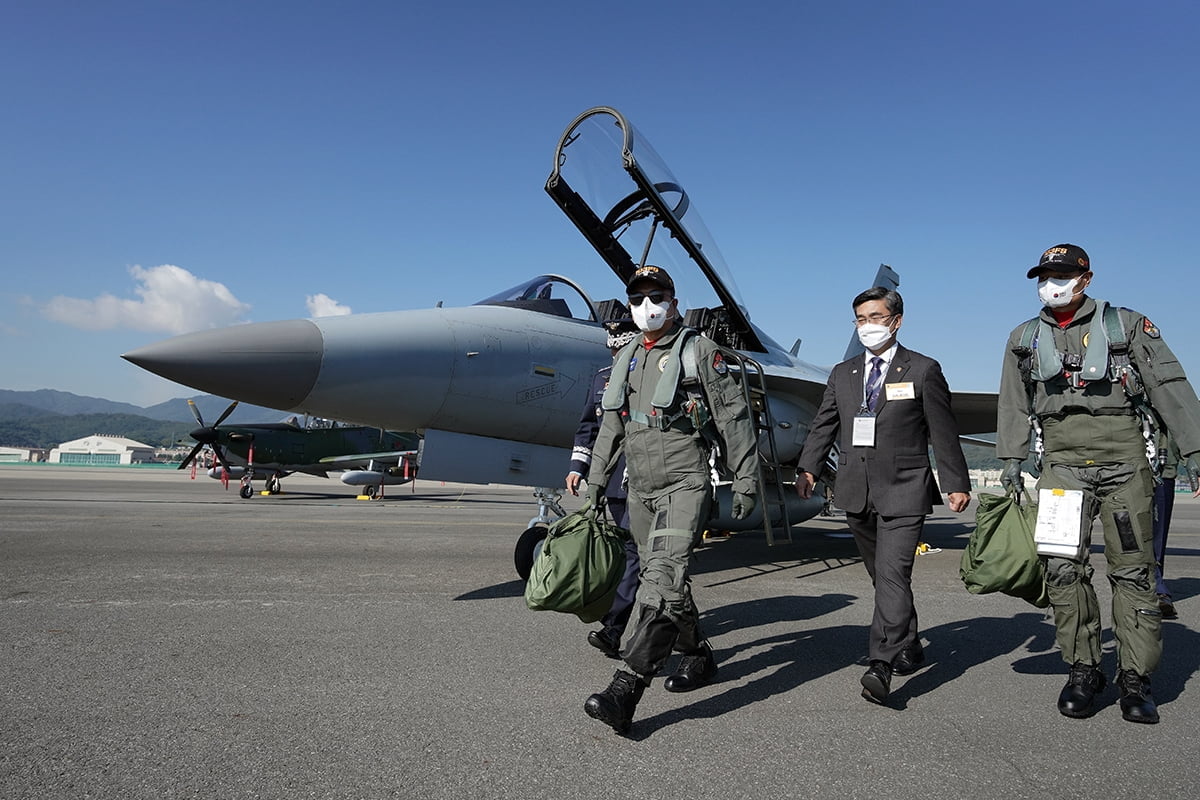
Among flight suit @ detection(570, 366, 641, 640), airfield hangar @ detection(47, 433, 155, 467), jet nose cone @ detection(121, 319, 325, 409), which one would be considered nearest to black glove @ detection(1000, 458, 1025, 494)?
flight suit @ detection(570, 366, 641, 640)

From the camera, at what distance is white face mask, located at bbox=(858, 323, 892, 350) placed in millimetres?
3523

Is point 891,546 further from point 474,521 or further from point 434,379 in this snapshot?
point 474,521

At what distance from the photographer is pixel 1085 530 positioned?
3.12 metres

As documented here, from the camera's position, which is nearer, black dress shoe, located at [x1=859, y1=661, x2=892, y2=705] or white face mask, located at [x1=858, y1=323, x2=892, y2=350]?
black dress shoe, located at [x1=859, y1=661, x2=892, y2=705]

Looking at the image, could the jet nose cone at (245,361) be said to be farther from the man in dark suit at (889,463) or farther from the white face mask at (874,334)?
the white face mask at (874,334)

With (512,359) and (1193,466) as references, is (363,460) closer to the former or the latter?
(512,359)

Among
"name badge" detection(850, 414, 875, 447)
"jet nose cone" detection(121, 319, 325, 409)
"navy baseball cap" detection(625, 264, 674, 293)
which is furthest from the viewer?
"jet nose cone" detection(121, 319, 325, 409)

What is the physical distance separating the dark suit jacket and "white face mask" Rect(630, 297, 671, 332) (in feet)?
3.45

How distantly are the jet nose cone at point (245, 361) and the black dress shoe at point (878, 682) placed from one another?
423cm

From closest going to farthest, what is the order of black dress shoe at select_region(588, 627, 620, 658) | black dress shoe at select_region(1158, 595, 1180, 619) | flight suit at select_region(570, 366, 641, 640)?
black dress shoe at select_region(588, 627, 620, 658) < flight suit at select_region(570, 366, 641, 640) < black dress shoe at select_region(1158, 595, 1180, 619)

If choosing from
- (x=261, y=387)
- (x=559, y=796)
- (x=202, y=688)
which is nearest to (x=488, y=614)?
(x=202, y=688)

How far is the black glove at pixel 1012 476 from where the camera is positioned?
3.27 meters

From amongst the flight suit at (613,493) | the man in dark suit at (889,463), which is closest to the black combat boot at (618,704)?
the flight suit at (613,493)

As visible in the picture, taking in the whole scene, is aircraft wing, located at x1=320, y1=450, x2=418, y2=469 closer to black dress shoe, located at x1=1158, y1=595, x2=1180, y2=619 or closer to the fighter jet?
the fighter jet
